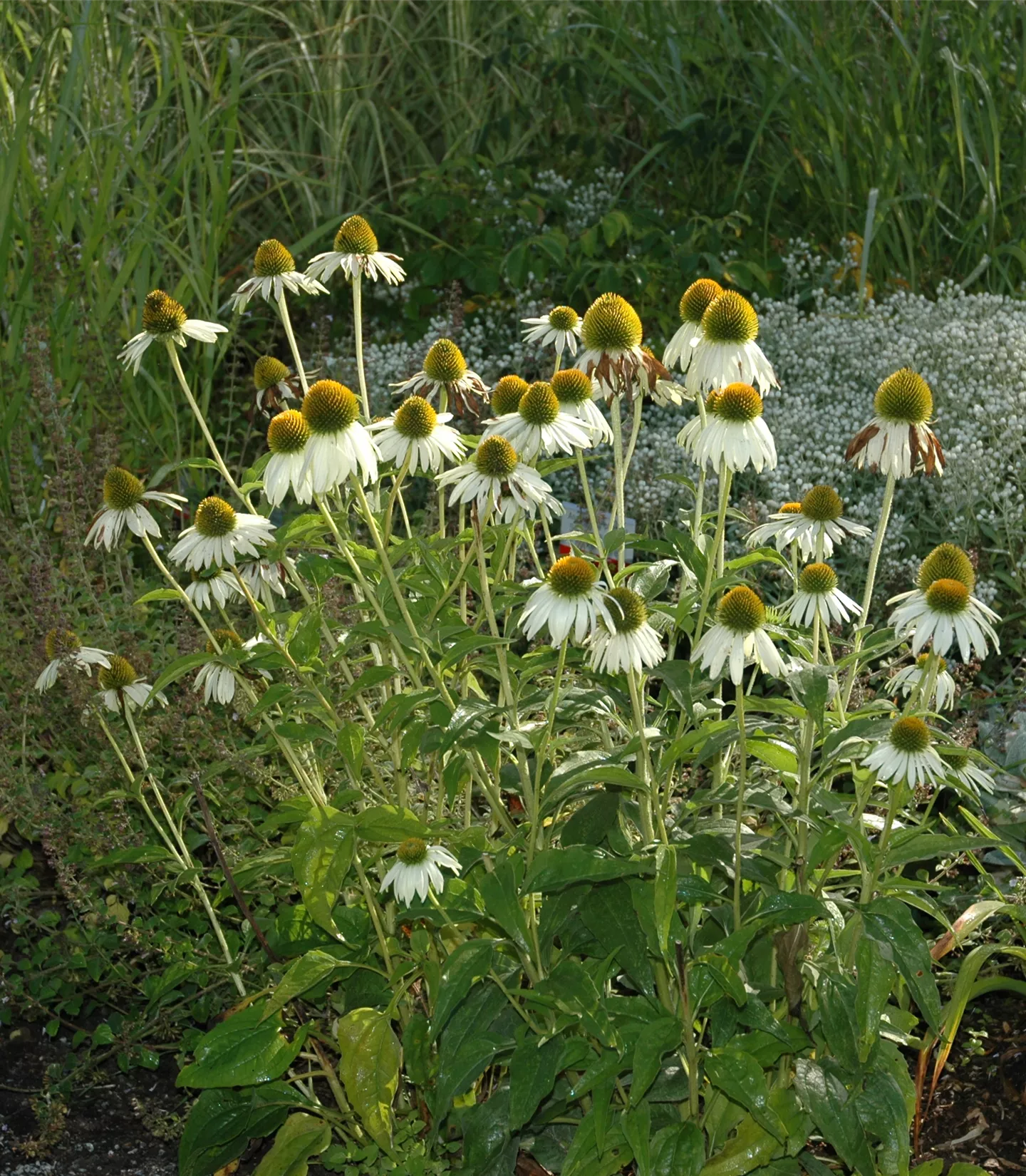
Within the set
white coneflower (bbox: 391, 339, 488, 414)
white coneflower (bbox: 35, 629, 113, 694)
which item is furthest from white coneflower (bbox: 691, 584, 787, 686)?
white coneflower (bbox: 35, 629, 113, 694)

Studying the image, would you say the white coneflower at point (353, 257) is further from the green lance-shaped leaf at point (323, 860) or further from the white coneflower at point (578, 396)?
the green lance-shaped leaf at point (323, 860)

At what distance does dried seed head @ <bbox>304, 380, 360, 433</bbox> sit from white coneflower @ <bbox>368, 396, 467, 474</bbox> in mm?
141

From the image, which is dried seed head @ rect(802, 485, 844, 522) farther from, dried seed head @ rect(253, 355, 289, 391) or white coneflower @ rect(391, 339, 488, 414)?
dried seed head @ rect(253, 355, 289, 391)

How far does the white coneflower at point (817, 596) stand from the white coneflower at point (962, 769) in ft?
0.91

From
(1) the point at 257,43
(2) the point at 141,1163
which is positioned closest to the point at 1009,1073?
(2) the point at 141,1163

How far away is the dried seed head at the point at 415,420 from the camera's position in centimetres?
206

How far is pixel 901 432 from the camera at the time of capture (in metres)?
1.99

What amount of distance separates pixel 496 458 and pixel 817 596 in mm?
594

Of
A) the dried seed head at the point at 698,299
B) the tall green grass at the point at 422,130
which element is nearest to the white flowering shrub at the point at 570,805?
the dried seed head at the point at 698,299

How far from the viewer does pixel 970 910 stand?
2371mm

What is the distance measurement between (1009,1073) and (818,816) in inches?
35.6

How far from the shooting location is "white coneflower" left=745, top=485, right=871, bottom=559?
81.1 inches

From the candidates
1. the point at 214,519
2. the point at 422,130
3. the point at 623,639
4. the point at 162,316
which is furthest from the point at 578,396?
the point at 422,130

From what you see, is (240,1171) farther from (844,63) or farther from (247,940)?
(844,63)
